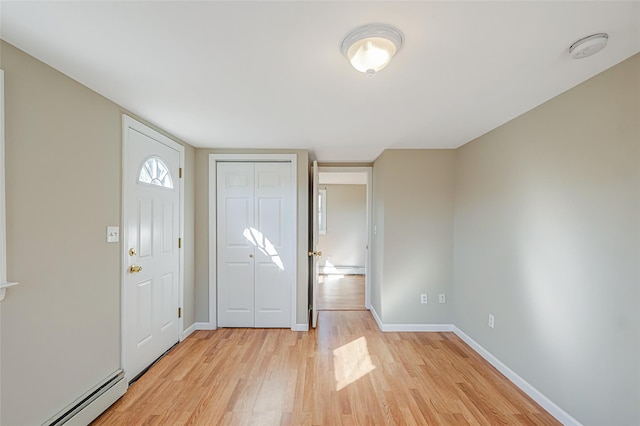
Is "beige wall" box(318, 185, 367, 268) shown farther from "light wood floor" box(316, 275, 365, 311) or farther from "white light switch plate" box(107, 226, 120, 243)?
"white light switch plate" box(107, 226, 120, 243)

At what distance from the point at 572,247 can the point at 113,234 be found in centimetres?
324

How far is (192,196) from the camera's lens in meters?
3.18

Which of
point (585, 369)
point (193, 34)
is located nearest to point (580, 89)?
point (585, 369)

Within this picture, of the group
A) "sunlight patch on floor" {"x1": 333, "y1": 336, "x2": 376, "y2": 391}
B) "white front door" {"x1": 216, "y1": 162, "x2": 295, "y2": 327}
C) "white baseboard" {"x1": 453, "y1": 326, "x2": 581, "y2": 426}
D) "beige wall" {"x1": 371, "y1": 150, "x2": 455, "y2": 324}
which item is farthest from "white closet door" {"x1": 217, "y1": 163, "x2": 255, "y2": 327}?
"white baseboard" {"x1": 453, "y1": 326, "x2": 581, "y2": 426}

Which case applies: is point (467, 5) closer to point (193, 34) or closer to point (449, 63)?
point (449, 63)

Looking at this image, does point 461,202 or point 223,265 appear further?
point 223,265

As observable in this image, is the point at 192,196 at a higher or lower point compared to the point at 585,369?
higher

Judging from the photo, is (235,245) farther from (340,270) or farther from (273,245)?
(340,270)

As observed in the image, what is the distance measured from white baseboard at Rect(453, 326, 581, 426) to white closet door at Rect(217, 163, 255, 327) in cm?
254

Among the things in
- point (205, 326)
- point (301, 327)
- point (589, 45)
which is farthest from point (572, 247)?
point (205, 326)

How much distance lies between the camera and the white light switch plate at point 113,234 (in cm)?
195

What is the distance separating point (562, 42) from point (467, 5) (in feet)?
2.04

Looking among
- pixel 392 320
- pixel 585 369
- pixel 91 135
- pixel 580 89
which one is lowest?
pixel 392 320

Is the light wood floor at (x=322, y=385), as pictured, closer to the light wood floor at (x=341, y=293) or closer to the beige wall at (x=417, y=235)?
the beige wall at (x=417, y=235)
